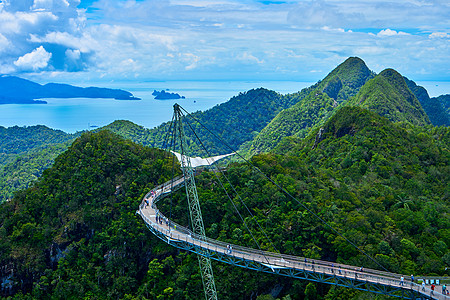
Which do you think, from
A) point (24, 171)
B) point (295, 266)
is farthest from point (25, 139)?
point (295, 266)

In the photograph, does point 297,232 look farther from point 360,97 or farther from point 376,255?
point 360,97

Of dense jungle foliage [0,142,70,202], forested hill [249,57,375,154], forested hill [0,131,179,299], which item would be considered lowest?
dense jungle foliage [0,142,70,202]

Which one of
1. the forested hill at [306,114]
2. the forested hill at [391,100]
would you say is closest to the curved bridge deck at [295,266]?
the forested hill at [391,100]

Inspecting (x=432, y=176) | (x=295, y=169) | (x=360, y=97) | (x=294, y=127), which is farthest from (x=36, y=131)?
(x=432, y=176)

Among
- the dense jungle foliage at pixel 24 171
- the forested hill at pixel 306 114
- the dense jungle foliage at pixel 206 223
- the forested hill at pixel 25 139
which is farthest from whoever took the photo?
the forested hill at pixel 25 139

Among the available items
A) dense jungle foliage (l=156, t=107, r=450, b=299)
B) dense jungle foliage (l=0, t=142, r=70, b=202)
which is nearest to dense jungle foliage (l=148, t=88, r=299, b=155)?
dense jungle foliage (l=0, t=142, r=70, b=202)

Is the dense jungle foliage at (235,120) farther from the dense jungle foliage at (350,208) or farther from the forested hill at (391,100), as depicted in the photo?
the dense jungle foliage at (350,208)

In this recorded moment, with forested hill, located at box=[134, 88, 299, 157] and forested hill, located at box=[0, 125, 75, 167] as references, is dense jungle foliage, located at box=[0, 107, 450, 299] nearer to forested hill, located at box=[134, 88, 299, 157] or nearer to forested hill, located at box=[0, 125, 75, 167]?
forested hill, located at box=[134, 88, 299, 157]
